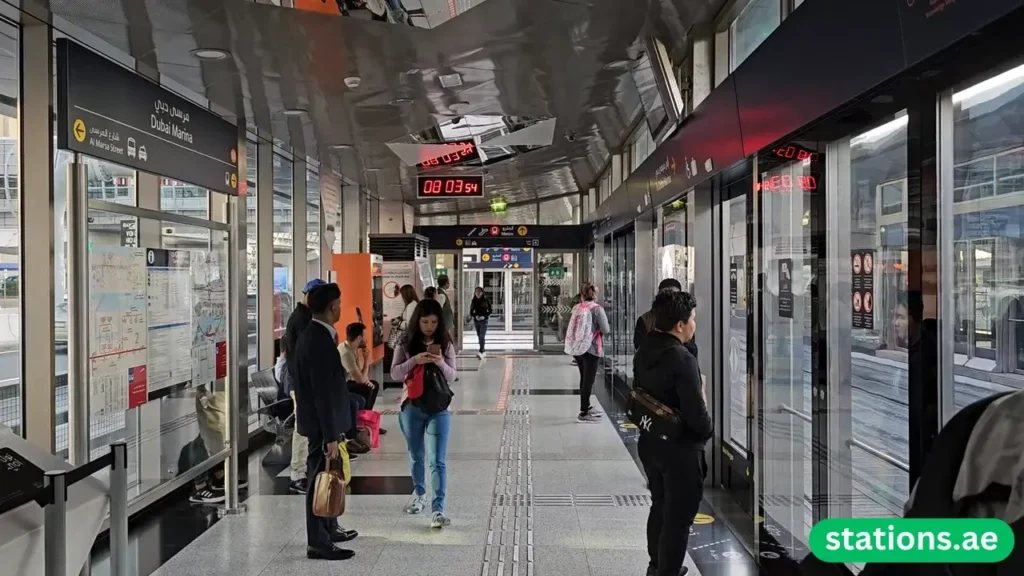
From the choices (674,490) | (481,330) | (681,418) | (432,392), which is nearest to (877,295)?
(681,418)

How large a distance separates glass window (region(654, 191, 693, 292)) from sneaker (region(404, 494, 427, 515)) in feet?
9.39

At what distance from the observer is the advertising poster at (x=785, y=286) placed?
13.9 ft

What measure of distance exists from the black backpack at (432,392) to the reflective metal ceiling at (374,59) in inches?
78.7

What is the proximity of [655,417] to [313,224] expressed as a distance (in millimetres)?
8001

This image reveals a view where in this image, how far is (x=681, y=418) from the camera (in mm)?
3195

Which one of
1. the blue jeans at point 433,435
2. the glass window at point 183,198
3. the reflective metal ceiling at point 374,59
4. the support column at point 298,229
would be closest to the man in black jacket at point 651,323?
the blue jeans at point 433,435

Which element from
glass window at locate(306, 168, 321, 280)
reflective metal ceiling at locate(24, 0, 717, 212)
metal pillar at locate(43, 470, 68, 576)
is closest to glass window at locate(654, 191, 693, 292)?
reflective metal ceiling at locate(24, 0, 717, 212)

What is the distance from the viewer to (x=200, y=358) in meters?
4.88

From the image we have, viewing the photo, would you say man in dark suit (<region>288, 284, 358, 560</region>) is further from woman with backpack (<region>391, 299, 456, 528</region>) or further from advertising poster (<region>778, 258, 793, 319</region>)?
advertising poster (<region>778, 258, 793, 319</region>)

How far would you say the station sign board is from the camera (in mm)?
3574

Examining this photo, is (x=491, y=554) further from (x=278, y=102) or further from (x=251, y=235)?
(x=251, y=235)

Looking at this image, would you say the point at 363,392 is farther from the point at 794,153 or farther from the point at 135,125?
the point at 794,153

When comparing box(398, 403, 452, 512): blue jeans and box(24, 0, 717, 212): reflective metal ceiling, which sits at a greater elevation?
box(24, 0, 717, 212): reflective metal ceiling

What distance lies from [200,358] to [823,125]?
3969mm
